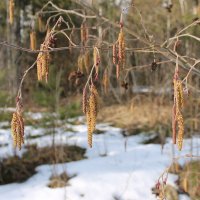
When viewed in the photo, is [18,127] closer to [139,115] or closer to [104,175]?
[104,175]

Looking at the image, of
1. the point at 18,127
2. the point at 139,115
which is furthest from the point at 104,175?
the point at 139,115

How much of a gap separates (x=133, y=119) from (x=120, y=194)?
11.8 ft

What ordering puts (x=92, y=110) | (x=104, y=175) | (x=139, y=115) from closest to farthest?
1. (x=92, y=110)
2. (x=104, y=175)
3. (x=139, y=115)

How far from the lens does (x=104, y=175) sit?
4.16 meters

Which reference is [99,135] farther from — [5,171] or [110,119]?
[5,171]

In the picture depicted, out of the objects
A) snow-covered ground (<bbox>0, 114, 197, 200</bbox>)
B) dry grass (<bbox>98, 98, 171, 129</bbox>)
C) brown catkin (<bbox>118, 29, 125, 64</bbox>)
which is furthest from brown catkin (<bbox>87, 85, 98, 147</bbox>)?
dry grass (<bbox>98, 98, 171, 129</bbox>)

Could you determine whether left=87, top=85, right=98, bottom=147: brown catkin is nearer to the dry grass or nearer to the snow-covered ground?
the snow-covered ground

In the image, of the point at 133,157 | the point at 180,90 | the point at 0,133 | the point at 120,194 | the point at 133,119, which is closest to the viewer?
the point at 180,90

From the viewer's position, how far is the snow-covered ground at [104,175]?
3854mm

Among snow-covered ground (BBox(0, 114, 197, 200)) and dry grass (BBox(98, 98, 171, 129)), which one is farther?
dry grass (BBox(98, 98, 171, 129))

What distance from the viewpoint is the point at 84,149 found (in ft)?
17.7

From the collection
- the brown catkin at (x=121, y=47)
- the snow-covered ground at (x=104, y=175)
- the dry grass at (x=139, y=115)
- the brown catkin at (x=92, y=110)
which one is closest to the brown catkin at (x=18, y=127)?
the brown catkin at (x=92, y=110)

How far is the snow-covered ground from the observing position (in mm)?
3854

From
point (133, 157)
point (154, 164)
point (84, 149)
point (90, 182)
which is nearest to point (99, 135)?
point (84, 149)
